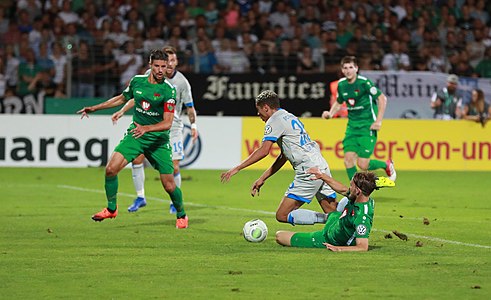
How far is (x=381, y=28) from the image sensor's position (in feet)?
89.2

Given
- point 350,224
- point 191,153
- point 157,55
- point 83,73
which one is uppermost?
point 157,55

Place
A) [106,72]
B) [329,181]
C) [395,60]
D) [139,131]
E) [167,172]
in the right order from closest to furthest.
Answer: [329,181], [139,131], [167,172], [106,72], [395,60]

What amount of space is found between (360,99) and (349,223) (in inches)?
257

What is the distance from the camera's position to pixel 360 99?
1642 centimetres

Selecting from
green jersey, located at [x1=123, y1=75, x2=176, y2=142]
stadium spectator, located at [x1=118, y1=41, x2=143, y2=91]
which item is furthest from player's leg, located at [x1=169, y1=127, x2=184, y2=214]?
stadium spectator, located at [x1=118, y1=41, x2=143, y2=91]

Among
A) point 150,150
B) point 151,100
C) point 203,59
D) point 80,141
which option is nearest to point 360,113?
point 150,150

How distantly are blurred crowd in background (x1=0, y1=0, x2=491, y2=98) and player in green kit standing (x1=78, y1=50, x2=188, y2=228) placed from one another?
11.6m

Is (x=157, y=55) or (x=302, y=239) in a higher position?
(x=157, y=55)

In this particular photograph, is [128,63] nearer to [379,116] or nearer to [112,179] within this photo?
[379,116]

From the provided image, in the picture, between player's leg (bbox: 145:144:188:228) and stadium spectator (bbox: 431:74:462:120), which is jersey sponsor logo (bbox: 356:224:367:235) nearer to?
player's leg (bbox: 145:144:188:228)

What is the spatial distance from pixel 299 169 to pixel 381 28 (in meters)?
16.2

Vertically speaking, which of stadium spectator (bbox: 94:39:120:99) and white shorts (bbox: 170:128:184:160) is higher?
white shorts (bbox: 170:128:184:160)

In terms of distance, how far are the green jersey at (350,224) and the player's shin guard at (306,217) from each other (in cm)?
88

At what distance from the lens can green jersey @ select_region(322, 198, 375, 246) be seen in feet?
33.0
